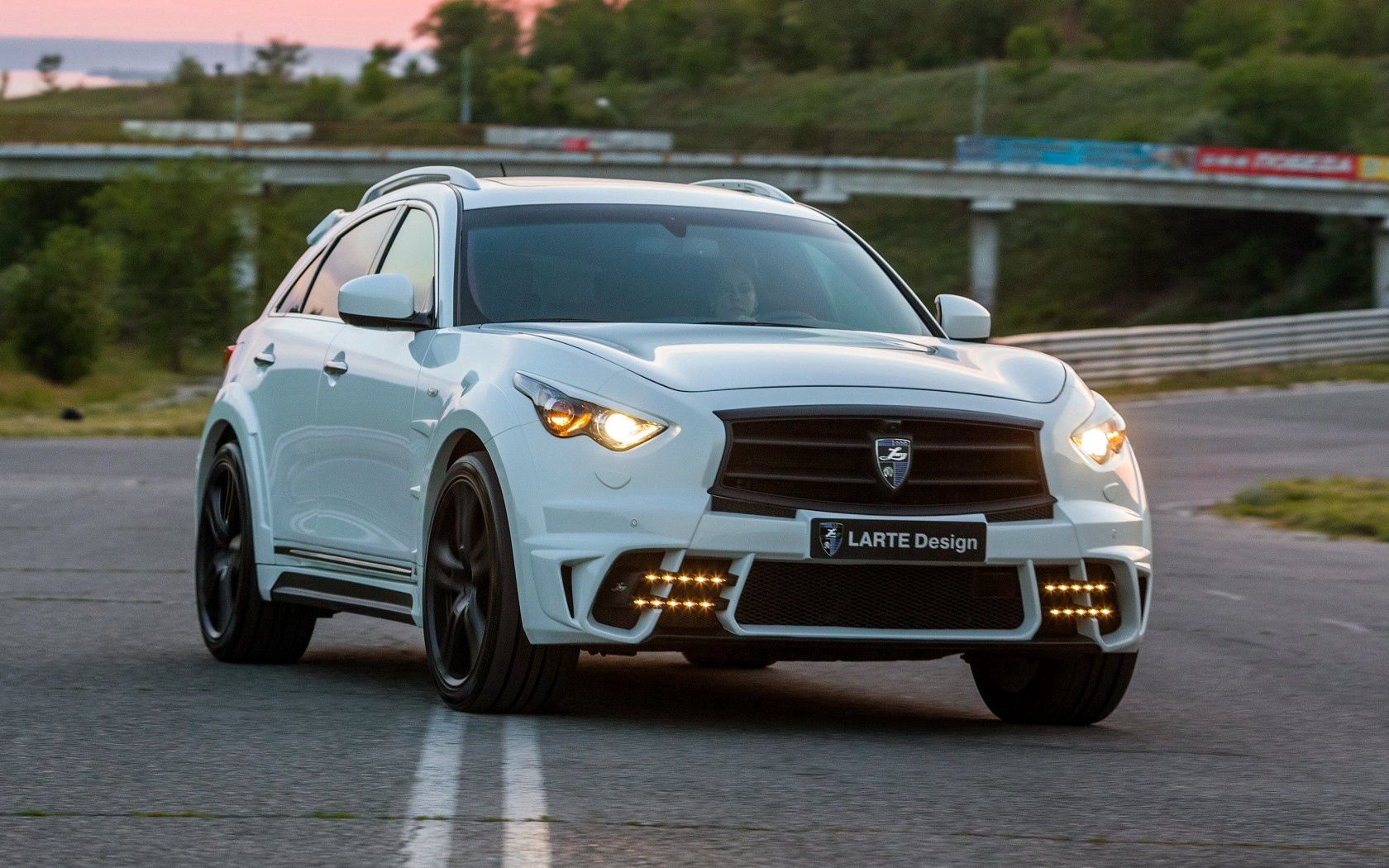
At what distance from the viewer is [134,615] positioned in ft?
32.6

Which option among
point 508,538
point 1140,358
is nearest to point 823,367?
point 508,538

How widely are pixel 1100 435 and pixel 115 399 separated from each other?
52382mm

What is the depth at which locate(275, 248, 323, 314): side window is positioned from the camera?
A: 8.70 meters

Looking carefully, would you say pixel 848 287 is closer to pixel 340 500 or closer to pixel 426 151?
pixel 340 500

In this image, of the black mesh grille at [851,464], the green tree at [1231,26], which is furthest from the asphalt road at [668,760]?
the green tree at [1231,26]

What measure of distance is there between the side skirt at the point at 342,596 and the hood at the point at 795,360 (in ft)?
3.06

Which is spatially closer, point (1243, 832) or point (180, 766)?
point (1243, 832)

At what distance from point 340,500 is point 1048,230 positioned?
100053 mm

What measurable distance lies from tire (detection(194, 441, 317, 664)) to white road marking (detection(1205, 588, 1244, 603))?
5.54 m

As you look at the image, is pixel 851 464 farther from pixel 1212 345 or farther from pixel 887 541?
pixel 1212 345

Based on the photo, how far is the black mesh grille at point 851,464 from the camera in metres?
6.09

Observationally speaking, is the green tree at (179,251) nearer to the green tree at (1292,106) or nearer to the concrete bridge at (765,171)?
the concrete bridge at (765,171)

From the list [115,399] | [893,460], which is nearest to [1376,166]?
[115,399]

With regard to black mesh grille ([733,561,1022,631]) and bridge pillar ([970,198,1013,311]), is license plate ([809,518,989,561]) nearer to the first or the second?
black mesh grille ([733,561,1022,631])
